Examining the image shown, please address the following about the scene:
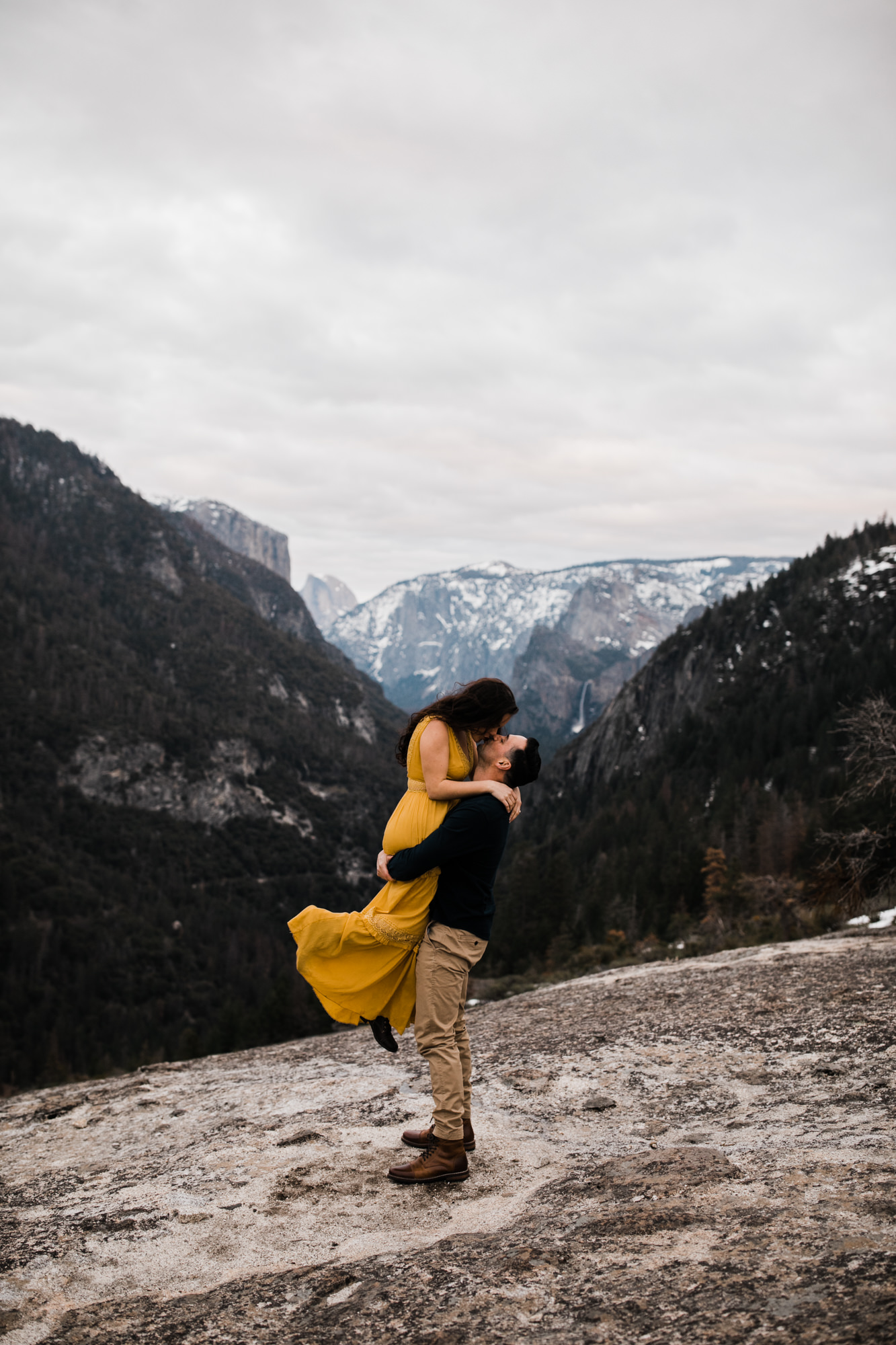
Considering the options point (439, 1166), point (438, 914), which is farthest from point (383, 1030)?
point (438, 914)

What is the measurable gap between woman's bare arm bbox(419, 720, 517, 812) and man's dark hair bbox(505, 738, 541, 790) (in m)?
0.18

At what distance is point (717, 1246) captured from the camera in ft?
12.1

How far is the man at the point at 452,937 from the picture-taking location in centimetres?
505

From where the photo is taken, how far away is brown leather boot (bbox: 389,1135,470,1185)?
503 centimetres

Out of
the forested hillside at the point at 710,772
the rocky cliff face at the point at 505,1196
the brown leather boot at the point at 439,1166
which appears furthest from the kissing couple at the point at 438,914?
the forested hillside at the point at 710,772

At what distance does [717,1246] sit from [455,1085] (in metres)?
1.88

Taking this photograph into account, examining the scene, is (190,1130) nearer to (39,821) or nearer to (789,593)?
(789,593)

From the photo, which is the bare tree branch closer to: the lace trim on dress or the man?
the man

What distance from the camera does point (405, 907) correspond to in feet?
17.3

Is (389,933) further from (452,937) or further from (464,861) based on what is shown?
(464,861)

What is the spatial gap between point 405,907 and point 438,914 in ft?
0.75

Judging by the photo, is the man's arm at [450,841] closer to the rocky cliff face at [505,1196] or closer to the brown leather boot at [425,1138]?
the brown leather boot at [425,1138]

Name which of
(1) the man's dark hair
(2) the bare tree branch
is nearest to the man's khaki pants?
(1) the man's dark hair

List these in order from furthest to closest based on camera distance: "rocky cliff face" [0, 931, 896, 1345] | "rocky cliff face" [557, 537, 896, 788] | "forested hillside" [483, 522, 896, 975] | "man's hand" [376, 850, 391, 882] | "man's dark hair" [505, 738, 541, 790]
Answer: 1. "rocky cliff face" [557, 537, 896, 788]
2. "forested hillside" [483, 522, 896, 975]
3. "man's dark hair" [505, 738, 541, 790]
4. "man's hand" [376, 850, 391, 882]
5. "rocky cliff face" [0, 931, 896, 1345]
